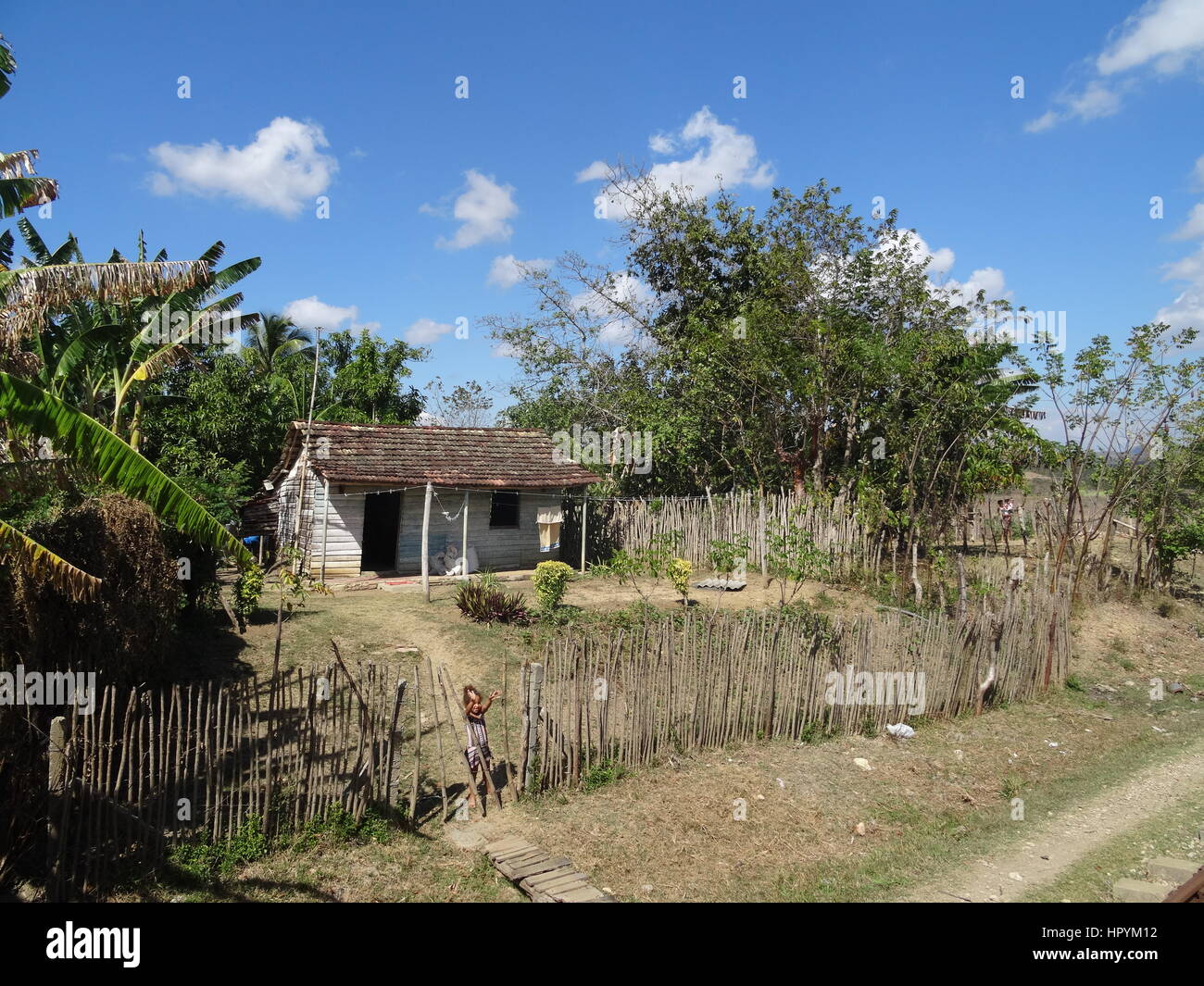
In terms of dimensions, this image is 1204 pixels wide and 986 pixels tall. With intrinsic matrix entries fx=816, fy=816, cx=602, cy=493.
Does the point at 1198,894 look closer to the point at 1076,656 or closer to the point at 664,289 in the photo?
the point at 1076,656

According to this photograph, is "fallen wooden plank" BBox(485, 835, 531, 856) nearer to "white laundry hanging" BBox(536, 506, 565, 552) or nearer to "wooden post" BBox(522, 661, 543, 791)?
"wooden post" BBox(522, 661, 543, 791)

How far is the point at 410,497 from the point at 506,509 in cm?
243

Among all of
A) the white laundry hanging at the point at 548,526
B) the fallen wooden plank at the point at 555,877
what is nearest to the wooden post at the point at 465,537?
the white laundry hanging at the point at 548,526

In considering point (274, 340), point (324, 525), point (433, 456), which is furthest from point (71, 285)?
point (274, 340)

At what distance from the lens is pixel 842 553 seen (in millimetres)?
16406

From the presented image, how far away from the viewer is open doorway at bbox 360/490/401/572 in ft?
64.6

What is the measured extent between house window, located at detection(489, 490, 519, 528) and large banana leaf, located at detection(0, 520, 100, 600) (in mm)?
13277

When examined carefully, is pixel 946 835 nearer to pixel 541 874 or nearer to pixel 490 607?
pixel 541 874

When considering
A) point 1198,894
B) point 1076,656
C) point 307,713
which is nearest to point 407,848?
point 307,713

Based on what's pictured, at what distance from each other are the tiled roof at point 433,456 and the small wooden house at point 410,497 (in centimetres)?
2

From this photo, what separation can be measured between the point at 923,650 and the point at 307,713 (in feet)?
24.4

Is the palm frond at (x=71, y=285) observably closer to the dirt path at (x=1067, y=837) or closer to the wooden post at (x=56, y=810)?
the wooden post at (x=56, y=810)

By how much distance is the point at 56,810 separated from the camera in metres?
5.64

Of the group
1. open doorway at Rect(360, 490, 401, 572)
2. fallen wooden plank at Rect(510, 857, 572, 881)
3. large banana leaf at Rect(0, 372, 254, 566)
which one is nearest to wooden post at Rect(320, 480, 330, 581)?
open doorway at Rect(360, 490, 401, 572)
